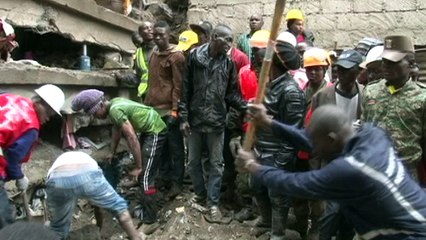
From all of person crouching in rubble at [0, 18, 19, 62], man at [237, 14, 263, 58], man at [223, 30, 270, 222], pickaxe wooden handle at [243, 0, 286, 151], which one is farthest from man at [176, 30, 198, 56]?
pickaxe wooden handle at [243, 0, 286, 151]

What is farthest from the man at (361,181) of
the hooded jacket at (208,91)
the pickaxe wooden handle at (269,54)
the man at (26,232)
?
the hooded jacket at (208,91)

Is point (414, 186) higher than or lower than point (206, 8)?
lower

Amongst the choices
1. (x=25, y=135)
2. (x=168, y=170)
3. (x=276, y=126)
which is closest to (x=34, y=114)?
(x=25, y=135)

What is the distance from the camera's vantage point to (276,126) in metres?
3.66

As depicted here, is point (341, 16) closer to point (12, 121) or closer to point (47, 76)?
point (47, 76)

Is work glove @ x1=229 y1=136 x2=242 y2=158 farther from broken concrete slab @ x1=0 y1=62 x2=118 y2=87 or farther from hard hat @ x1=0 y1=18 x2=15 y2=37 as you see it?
hard hat @ x1=0 y1=18 x2=15 y2=37

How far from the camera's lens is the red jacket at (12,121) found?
4156mm

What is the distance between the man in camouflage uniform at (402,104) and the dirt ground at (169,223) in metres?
Result: 1.83

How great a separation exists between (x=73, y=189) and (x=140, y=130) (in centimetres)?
156

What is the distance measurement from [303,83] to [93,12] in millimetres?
3293

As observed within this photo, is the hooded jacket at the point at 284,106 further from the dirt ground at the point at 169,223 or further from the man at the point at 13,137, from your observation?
the man at the point at 13,137

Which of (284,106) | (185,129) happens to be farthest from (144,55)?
(284,106)

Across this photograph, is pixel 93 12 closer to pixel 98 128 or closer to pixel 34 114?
pixel 98 128

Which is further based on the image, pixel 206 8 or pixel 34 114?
pixel 206 8
